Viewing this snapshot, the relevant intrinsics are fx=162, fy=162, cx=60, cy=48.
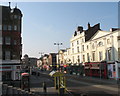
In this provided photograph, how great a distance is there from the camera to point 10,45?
3553 cm

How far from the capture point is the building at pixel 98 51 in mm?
34312

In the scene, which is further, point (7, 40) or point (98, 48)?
point (98, 48)

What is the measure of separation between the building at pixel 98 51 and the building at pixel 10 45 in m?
17.8

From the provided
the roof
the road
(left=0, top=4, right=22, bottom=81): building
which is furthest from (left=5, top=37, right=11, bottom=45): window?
the roof

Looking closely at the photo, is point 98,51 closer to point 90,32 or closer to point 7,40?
point 90,32

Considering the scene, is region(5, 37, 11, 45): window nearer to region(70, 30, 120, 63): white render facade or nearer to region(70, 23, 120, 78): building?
region(70, 23, 120, 78): building

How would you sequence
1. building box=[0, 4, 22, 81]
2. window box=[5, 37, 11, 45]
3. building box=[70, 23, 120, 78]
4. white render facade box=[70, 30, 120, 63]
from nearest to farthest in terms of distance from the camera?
building box=[0, 4, 22, 81] < building box=[70, 23, 120, 78] < white render facade box=[70, 30, 120, 63] < window box=[5, 37, 11, 45]

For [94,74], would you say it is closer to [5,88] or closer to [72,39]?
[72,39]

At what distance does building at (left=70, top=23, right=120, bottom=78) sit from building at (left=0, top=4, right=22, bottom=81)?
58.3ft

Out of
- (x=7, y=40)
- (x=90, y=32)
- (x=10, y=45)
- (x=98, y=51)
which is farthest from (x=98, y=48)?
(x=7, y=40)

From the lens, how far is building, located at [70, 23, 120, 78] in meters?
34.3

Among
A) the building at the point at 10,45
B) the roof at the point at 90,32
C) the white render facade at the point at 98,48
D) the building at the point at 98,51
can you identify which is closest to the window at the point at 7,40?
the building at the point at 10,45

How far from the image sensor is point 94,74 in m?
41.7

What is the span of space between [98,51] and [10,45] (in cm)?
2126
